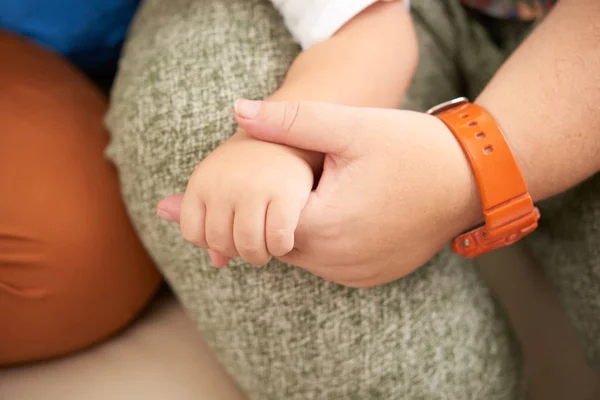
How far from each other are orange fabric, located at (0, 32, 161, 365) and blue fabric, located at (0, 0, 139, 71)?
0.27 feet

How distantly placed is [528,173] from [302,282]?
8.2 inches

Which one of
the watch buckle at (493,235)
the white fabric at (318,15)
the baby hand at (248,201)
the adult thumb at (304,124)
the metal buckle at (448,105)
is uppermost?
the white fabric at (318,15)

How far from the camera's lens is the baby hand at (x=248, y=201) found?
0.35 meters

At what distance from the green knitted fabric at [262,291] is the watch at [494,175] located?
103 millimetres

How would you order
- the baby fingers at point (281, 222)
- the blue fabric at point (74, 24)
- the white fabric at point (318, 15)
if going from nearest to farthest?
the baby fingers at point (281, 222) → the white fabric at point (318, 15) → the blue fabric at point (74, 24)

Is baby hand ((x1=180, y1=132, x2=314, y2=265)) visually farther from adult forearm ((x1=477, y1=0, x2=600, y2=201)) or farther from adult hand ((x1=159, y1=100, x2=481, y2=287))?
adult forearm ((x1=477, y1=0, x2=600, y2=201))

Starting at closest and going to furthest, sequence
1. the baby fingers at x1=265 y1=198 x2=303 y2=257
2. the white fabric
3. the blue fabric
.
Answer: the baby fingers at x1=265 y1=198 x2=303 y2=257 → the white fabric → the blue fabric

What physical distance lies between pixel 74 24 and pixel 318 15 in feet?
1.21

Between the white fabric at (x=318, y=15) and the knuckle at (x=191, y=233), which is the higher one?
the white fabric at (x=318, y=15)

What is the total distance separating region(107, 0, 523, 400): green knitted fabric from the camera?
0.47 m

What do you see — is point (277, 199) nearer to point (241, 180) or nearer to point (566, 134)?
point (241, 180)

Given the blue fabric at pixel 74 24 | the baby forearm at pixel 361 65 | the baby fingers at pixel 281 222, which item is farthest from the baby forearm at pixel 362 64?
the blue fabric at pixel 74 24

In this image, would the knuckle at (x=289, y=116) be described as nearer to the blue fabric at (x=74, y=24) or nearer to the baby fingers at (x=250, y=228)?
the baby fingers at (x=250, y=228)

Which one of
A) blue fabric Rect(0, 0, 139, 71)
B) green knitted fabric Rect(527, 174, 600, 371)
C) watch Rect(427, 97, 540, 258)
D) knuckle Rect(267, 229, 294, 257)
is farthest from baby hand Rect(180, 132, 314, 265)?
blue fabric Rect(0, 0, 139, 71)
